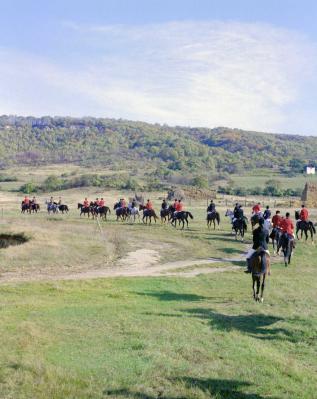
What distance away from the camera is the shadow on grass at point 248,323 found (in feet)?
41.2

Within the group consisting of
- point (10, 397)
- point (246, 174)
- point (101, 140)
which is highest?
point (101, 140)

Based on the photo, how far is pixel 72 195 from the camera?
72938mm

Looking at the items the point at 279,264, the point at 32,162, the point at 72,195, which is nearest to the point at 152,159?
the point at 32,162

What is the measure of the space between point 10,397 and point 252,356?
4.60 meters

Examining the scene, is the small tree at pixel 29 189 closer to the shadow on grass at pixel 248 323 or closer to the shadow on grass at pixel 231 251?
the shadow on grass at pixel 231 251

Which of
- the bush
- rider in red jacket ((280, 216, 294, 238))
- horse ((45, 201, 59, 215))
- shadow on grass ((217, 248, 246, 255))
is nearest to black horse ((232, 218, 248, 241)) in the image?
shadow on grass ((217, 248, 246, 255))

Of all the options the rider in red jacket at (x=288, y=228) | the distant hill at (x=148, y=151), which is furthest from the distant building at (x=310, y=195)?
the distant hill at (x=148, y=151)

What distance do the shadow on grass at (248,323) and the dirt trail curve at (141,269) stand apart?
7211 mm

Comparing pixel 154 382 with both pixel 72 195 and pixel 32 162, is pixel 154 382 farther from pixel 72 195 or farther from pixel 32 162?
pixel 32 162

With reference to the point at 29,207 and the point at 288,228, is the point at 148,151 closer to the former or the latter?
the point at 29,207

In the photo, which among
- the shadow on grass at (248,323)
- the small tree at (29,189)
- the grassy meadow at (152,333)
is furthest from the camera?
the small tree at (29,189)

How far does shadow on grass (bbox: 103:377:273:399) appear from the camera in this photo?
8.56 metres

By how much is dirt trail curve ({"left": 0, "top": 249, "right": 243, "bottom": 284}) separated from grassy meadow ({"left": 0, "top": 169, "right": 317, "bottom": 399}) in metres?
0.24

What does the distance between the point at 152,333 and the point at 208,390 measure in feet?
11.2
